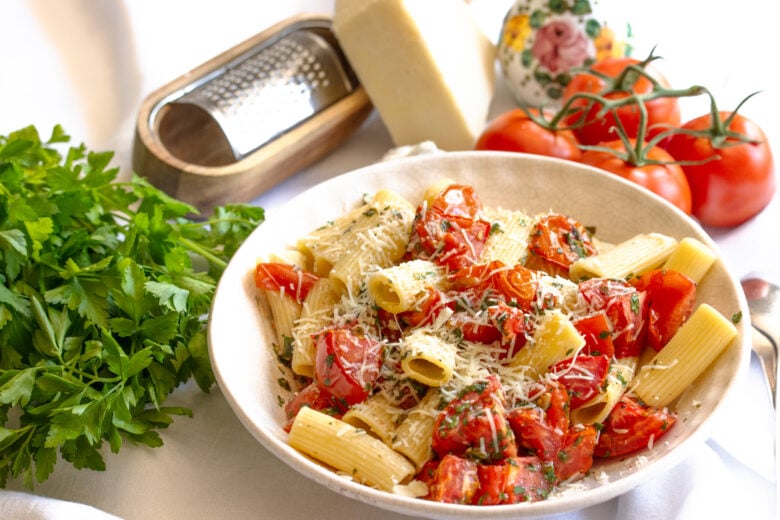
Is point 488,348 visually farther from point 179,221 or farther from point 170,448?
point 179,221

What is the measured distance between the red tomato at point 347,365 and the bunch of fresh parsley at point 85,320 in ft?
1.09

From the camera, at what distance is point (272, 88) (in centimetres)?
297

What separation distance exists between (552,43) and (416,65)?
544mm

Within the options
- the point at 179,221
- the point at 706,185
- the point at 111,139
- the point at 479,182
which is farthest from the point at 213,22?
the point at 706,185

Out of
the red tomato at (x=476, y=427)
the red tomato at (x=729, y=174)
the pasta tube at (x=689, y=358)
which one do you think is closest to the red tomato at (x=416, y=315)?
the red tomato at (x=476, y=427)

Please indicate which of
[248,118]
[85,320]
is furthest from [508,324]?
[248,118]

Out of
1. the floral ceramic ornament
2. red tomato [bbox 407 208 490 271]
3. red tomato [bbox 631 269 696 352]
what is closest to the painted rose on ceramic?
the floral ceramic ornament

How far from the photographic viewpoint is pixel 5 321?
173cm

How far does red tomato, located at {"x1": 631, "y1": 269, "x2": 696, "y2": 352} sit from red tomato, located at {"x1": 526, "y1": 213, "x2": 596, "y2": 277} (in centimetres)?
20

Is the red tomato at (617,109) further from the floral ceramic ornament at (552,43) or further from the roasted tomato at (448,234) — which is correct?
the roasted tomato at (448,234)

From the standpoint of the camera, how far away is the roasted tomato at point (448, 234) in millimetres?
1839

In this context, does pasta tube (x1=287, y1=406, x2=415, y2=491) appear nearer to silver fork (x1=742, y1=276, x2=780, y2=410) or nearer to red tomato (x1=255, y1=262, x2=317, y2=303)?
red tomato (x1=255, y1=262, x2=317, y2=303)

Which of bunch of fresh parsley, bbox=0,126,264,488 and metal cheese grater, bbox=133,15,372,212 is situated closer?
bunch of fresh parsley, bbox=0,126,264,488

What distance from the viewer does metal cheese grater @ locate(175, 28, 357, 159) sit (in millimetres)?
2836
